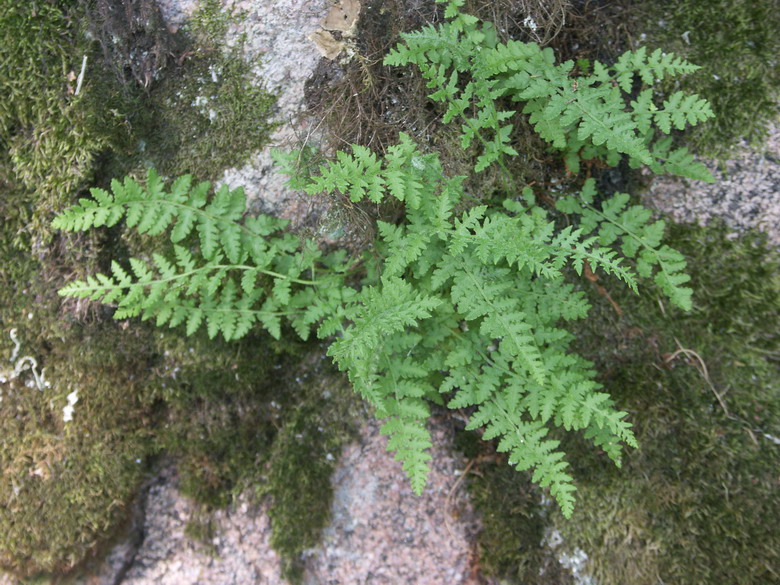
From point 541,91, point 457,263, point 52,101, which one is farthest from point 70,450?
point 541,91

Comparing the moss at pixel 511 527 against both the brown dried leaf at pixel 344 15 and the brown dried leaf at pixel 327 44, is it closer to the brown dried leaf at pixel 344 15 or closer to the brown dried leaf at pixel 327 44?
the brown dried leaf at pixel 327 44

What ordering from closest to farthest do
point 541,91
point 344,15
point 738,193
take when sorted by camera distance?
point 541,91, point 344,15, point 738,193

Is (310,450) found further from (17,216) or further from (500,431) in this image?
(17,216)

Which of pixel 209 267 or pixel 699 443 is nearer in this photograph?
pixel 209 267

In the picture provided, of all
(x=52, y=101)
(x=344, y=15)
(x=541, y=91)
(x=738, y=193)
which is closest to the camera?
(x=541, y=91)

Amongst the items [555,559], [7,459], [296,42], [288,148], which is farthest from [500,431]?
[7,459]

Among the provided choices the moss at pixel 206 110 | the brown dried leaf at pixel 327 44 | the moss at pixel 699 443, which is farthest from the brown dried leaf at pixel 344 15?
the moss at pixel 699 443

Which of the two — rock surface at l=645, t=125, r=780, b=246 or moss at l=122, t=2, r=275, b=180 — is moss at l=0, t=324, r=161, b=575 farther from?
rock surface at l=645, t=125, r=780, b=246

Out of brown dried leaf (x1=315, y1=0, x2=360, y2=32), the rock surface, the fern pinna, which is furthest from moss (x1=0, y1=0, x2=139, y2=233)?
the rock surface

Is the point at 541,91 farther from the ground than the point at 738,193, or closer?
farther from the ground

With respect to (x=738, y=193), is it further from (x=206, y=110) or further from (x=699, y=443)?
(x=206, y=110)
